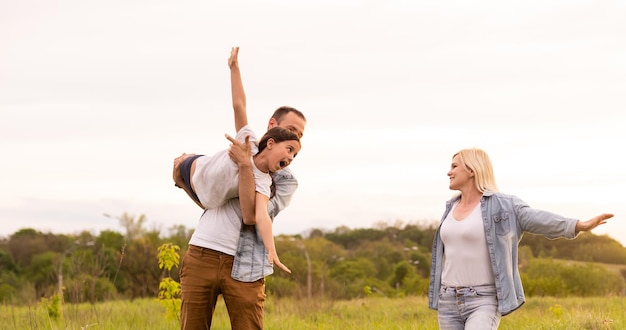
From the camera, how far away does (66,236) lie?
3109 centimetres

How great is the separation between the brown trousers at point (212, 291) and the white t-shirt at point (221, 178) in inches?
11.8

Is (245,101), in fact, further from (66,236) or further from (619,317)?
(66,236)

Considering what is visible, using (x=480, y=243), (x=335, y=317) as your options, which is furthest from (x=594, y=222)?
(x=335, y=317)

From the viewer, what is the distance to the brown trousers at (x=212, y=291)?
4.33m

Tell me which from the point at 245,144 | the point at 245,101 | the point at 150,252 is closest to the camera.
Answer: the point at 245,144

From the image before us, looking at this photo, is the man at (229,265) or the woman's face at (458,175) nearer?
the man at (229,265)

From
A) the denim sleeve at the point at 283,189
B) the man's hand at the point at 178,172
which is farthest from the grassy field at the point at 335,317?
the denim sleeve at the point at 283,189

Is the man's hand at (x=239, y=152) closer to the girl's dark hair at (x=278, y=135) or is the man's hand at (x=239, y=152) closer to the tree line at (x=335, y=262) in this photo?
the girl's dark hair at (x=278, y=135)

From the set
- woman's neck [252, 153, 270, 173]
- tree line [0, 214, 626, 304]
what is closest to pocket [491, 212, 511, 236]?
woman's neck [252, 153, 270, 173]

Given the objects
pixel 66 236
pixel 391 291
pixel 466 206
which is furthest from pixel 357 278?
pixel 466 206

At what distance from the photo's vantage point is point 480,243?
503cm

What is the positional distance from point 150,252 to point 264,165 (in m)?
18.3

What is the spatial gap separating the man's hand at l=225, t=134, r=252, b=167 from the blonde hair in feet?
5.37

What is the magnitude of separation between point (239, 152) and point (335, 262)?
21.8 metres
